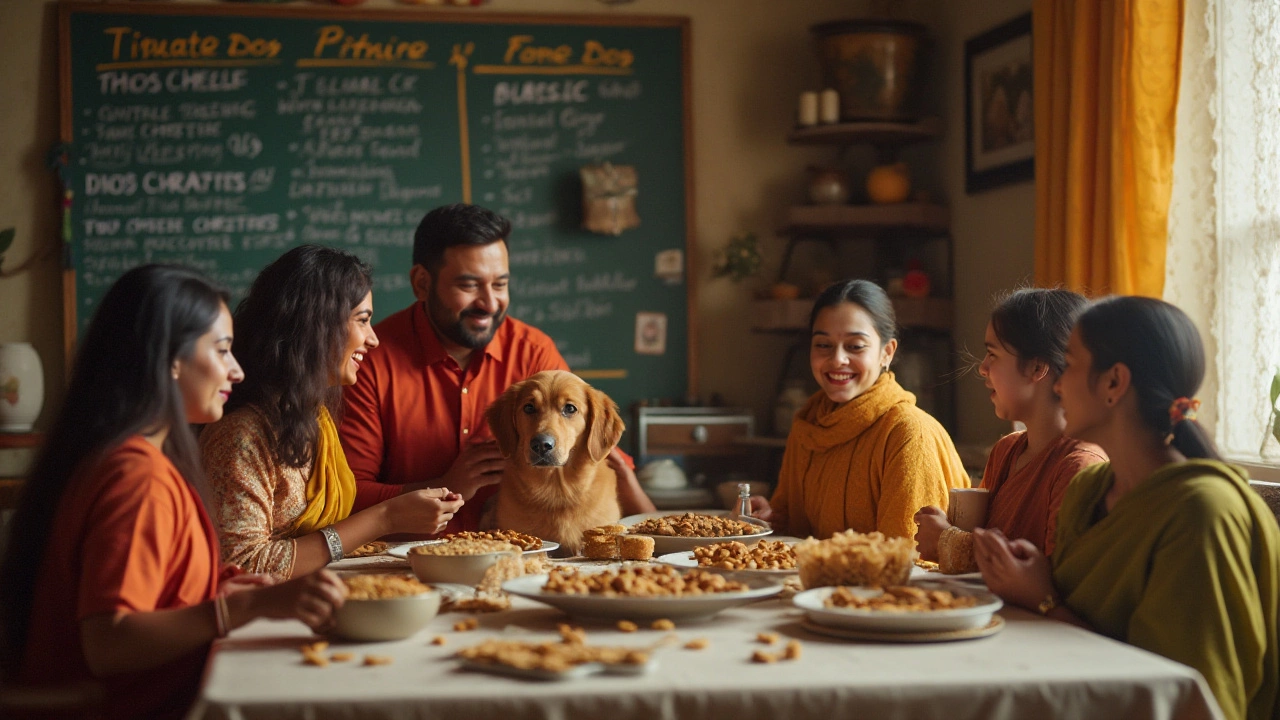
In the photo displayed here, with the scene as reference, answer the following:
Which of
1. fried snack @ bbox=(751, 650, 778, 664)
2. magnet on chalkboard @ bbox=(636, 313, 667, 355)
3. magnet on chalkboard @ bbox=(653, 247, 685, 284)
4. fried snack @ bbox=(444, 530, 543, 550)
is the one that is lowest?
fried snack @ bbox=(444, 530, 543, 550)

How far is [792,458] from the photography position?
3391mm

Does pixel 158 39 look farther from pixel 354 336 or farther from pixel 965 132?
pixel 965 132

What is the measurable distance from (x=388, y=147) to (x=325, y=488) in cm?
324

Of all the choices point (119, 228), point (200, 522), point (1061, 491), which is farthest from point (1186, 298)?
point (119, 228)

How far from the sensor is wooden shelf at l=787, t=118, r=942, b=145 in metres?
5.14

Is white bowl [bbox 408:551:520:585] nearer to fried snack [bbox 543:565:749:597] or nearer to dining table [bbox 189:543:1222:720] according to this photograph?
fried snack [bbox 543:565:749:597]

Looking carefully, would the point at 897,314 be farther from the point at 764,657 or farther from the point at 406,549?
the point at 764,657

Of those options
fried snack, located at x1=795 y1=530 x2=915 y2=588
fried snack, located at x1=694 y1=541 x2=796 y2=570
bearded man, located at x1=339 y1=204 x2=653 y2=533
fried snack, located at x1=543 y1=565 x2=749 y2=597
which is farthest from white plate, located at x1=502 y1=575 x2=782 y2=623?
bearded man, located at x1=339 y1=204 x2=653 y2=533

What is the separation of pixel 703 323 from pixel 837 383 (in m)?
2.56

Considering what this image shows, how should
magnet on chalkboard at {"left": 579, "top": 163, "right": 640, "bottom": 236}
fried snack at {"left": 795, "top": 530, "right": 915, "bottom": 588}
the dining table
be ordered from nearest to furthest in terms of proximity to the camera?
the dining table → fried snack at {"left": 795, "top": 530, "right": 915, "bottom": 588} → magnet on chalkboard at {"left": 579, "top": 163, "right": 640, "bottom": 236}

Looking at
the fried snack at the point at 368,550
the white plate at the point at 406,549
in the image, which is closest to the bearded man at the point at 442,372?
the fried snack at the point at 368,550

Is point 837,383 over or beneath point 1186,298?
beneath

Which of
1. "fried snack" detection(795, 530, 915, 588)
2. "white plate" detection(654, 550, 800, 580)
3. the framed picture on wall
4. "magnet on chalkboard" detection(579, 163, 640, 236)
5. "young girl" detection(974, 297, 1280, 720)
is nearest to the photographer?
"young girl" detection(974, 297, 1280, 720)

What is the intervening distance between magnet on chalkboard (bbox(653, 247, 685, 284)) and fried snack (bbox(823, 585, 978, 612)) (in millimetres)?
3892
